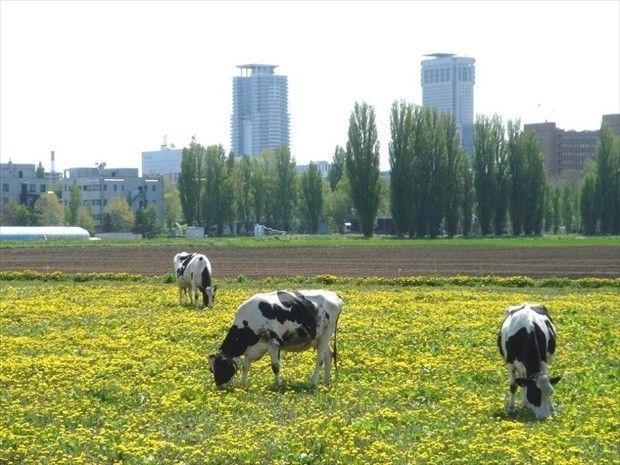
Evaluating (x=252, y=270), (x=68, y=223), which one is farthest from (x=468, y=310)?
(x=68, y=223)

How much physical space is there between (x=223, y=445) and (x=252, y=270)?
146 ft

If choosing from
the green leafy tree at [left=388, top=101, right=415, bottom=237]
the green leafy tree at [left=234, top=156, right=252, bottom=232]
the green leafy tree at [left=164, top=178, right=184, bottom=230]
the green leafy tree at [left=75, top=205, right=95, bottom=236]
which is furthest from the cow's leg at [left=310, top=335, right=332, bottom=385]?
the green leafy tree at [left=164, top=178, right=184, bottom=230]

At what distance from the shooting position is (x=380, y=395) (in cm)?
1956

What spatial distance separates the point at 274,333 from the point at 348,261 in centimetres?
4840

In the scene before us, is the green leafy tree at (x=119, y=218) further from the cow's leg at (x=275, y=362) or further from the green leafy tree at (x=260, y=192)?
the cow's leg at (x=275, y=362)

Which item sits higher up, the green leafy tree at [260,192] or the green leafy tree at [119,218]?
the green leafy tree at [260,192]

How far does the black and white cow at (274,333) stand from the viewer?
20656mm

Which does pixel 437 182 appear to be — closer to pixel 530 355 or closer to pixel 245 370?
pixel 245 370

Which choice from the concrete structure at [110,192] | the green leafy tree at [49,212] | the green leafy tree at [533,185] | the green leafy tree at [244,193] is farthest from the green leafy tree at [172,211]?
the green leafy tree at [533,185]

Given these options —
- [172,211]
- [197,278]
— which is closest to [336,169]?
[172,211]

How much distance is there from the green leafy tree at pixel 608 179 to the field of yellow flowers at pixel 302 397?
102532 mm

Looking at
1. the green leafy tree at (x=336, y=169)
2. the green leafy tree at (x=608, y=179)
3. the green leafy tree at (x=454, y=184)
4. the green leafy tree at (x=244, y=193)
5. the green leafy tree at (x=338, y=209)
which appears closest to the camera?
the green leafy tree at (x=454, y=184)

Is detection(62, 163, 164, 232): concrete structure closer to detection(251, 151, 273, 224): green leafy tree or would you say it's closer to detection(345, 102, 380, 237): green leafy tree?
detection(251, 151, 273, 224): green leafy tree

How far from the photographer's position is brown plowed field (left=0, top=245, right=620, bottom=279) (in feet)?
190
